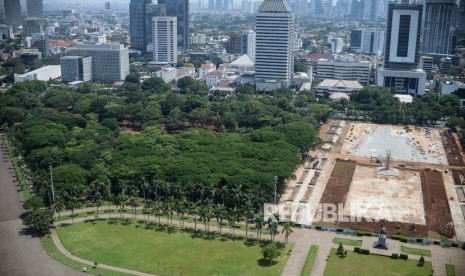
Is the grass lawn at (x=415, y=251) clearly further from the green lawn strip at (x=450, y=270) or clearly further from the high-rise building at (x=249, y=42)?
the high-rise building at (x=249, y=42)

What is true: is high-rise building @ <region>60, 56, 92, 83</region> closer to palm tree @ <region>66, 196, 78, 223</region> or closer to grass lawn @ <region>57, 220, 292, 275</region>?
palm tree @ <region>66, 196, 78, 223</region>

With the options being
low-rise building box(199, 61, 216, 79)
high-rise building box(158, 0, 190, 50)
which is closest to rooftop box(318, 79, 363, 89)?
low-rise building box(199, 61, 216, 79)

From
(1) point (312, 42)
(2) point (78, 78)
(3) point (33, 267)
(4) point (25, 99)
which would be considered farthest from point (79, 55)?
(1) point (312, 42)

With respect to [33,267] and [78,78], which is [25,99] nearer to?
[78,78]

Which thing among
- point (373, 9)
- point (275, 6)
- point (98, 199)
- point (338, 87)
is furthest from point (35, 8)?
point (373, 9)

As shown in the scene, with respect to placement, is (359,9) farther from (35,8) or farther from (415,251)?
(415,251)

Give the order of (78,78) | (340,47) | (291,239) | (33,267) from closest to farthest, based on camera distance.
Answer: (33,267)
(291,239)
(78,78)
(340,47)

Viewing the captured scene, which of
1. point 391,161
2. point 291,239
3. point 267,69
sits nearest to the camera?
point 291,239
